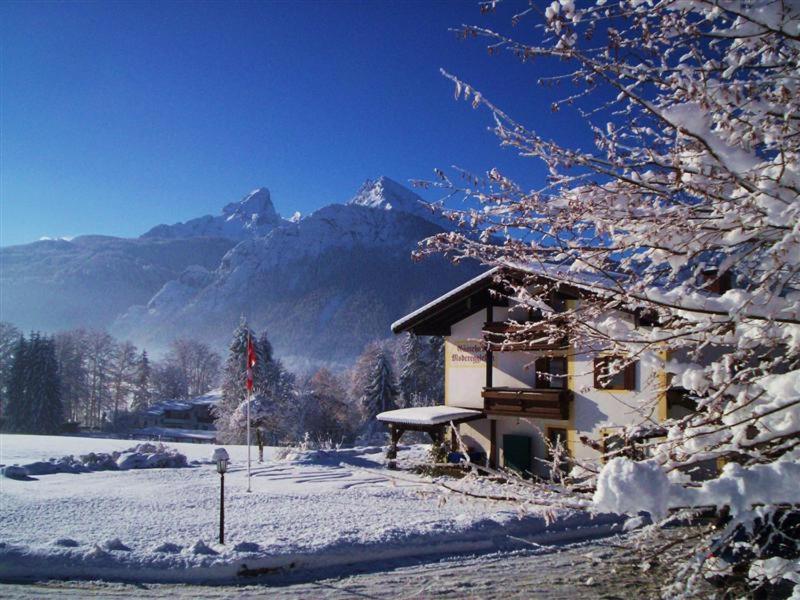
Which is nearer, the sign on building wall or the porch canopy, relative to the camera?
the porch canopy

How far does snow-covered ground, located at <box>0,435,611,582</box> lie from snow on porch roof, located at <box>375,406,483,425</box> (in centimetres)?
207

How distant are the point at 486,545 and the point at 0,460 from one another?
1996 cm

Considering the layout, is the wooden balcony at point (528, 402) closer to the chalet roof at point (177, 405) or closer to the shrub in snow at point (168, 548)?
the shrub in snow at point (168, 548)

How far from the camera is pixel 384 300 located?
174750mm

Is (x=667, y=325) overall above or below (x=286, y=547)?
above

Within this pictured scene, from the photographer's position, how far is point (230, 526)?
36.7 feet

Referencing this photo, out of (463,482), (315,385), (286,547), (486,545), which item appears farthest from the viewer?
(315,385)

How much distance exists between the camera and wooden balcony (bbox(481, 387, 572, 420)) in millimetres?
15961

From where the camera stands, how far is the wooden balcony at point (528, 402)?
628 inches

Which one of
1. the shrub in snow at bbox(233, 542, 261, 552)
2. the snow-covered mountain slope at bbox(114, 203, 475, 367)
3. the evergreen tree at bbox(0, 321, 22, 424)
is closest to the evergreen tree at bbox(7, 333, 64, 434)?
the evergreen tree at bbox(0, 321, 22, 424)

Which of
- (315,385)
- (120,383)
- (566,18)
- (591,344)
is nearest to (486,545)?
(591,344)

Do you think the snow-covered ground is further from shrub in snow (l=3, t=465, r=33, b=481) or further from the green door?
the green door

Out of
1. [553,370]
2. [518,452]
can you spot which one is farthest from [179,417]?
[553,370]

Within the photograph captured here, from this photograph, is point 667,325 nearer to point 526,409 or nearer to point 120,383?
point 526,409
